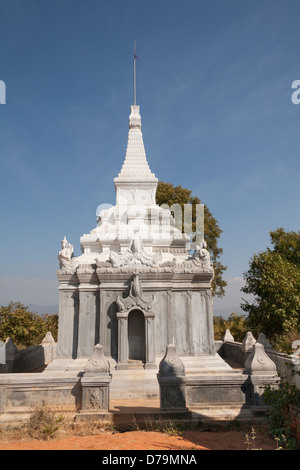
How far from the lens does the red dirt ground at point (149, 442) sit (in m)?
6.71

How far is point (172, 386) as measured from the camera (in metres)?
8.59

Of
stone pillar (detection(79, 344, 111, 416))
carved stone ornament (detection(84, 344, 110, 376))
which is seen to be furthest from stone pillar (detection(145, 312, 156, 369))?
stone pillar (detection(79, 344, 111, 416))

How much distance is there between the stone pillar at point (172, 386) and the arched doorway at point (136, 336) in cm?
446

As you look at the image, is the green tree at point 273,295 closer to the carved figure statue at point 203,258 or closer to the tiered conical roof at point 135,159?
the carved figure statue at point 203,258

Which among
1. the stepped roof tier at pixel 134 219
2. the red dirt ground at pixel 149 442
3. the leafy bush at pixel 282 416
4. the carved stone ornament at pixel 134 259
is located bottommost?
the red dirt ground at pixel 149 442

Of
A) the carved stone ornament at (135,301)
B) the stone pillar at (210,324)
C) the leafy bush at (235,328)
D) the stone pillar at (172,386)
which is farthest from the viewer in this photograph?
the leafy bush at (235,328)

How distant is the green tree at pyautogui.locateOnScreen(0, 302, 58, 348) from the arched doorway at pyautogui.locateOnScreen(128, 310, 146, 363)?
10.5m

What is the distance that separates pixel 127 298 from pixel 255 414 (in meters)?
6.26

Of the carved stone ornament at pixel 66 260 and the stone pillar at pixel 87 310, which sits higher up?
the carved stone ornament at pixel 66 260

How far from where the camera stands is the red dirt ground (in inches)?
264

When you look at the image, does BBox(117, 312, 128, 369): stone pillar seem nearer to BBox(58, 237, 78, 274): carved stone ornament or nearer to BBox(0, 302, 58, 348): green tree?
BBox(58, 237, 78, 274): carved stone ornament

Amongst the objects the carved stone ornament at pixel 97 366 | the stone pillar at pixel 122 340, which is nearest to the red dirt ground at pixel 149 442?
the carved stone ornament at pixel 97 366

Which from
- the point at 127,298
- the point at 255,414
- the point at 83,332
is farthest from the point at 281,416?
the point at 83,332
